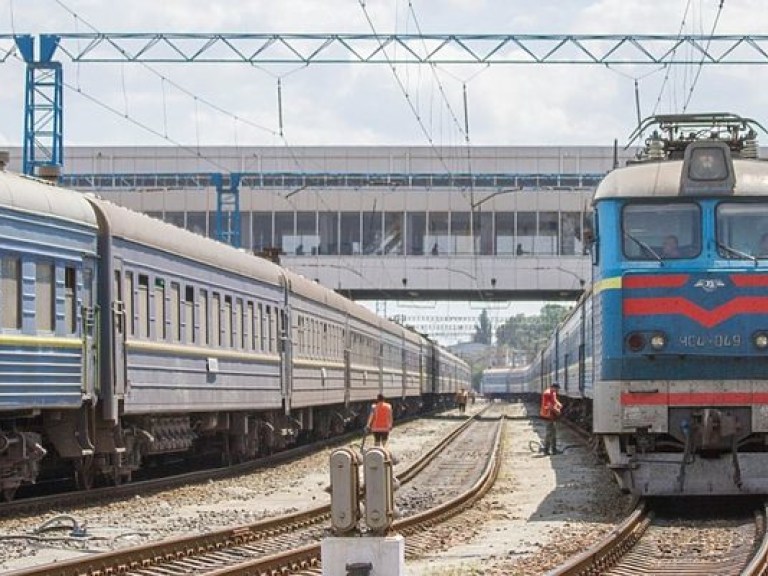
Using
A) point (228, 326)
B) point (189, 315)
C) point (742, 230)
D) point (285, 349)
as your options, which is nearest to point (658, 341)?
point (742, 230)

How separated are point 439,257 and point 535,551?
4752 cm

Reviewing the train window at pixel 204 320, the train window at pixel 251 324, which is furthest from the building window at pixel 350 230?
the train window at pixel 204 320

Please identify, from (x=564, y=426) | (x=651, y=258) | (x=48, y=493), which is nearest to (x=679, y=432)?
(x=651, y=258)

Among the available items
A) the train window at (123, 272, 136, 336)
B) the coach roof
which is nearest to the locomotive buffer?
the coach roof

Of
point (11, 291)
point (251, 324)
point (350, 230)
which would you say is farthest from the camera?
point (350, 230)

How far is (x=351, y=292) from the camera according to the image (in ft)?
206

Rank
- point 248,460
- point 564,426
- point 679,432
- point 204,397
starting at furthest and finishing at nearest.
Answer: point 564,426 < point 248,460 < point 204,397 < point 679,432

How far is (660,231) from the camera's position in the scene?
15.9 m

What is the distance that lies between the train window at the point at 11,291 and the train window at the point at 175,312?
464cm

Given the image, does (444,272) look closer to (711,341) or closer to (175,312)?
(175,312)

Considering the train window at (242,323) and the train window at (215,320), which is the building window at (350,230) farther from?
the train window at (215,320)

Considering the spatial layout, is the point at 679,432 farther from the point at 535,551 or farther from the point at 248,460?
the point at 248,460

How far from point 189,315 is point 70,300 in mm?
4273

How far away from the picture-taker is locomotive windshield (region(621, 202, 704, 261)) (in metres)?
15.8
